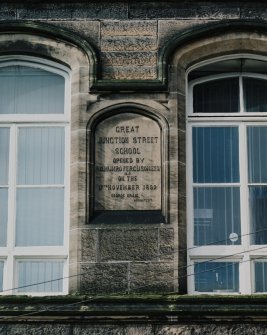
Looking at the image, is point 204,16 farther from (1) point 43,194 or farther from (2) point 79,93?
(1) point 43,194

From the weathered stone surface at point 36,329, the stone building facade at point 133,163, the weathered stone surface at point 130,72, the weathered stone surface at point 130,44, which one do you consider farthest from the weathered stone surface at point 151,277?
the weathered stone surface at point 130,44

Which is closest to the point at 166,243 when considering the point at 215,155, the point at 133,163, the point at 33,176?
the point at 133,163

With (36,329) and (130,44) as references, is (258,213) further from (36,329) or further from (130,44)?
(36,329)

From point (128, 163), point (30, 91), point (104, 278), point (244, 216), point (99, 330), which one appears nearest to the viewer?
point (99, 330)

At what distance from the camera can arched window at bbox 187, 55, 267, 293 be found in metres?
12.7

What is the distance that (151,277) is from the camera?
12281 mm

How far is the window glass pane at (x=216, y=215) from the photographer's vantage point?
12820 mm

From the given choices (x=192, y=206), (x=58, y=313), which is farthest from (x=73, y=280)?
(x=192, y=206)

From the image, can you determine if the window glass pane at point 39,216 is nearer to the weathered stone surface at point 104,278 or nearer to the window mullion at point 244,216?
the weathered stone surface at point 104,278

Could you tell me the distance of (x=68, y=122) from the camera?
13062 mm

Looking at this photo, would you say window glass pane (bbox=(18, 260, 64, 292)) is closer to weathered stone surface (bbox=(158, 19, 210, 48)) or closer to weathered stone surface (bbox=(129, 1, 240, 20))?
weathered stone surface (bbox=(158, 19, 210, 48))

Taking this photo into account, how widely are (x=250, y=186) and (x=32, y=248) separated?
256cm

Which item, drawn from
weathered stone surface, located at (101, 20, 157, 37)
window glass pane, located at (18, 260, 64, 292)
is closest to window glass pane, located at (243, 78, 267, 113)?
weathered stone surface, located at (101, 20, 157, 37)

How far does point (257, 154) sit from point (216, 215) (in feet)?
2.81
